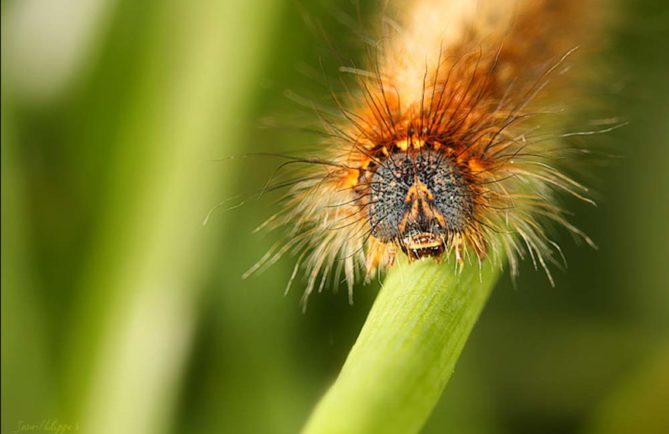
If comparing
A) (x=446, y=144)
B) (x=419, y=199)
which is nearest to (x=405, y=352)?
(x=419, y=199)

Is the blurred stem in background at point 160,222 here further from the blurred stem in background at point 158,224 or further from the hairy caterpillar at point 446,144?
the hairy caterpillar at point 446,144

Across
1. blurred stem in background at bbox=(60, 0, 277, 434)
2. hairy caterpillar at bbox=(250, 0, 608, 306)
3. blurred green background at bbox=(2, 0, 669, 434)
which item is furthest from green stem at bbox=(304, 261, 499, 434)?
blurred stem in background at bbox=(60, 0, 277, 434)

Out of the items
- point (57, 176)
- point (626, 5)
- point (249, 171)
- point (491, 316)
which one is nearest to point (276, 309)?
point (249, 171)

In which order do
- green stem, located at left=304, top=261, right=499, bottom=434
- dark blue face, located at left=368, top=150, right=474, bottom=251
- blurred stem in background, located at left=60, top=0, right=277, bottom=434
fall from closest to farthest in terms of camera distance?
green stem, located at left=304, top=261, right=499, bottom=434 → dark blue face, located at left=368, top=150, right=474, bottom=251 → blurred stem in background, located at left=60, top=0, right=277, bottom=434

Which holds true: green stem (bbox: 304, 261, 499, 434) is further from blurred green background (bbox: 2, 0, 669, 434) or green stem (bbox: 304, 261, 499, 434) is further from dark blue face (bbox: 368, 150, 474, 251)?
blurred green background (bbox: 2, 0, 669, 434)

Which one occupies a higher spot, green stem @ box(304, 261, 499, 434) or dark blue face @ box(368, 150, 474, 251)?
dark blue face @ box(368, 150, 474, 251)

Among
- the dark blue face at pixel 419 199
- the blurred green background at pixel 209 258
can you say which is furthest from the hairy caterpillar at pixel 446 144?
the blurred green background at pixel 209 258

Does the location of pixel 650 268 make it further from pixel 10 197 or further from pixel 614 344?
pixel 10 197
